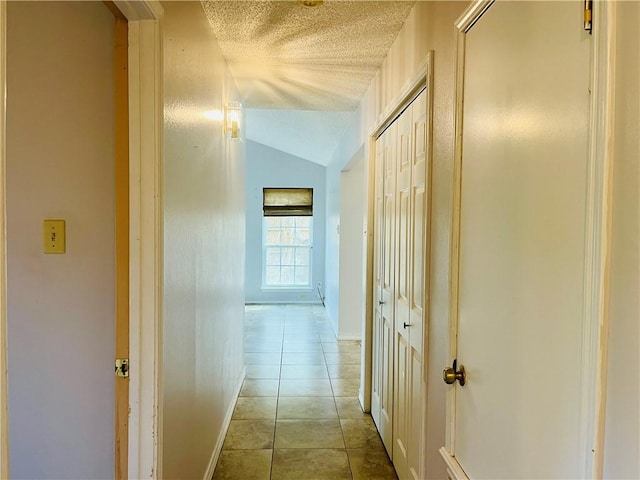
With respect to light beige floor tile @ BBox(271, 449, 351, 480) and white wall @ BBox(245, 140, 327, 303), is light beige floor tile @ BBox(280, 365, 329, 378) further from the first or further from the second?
white wall @ BBox(245, 140, 327, 303)

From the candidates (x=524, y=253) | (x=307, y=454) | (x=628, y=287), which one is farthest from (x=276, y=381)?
(x=628, y=287)

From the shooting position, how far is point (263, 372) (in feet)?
12.6

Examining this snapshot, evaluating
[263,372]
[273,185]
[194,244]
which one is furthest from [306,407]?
[273,185]

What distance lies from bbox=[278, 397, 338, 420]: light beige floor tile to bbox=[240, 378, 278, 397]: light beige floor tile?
16 centimetres

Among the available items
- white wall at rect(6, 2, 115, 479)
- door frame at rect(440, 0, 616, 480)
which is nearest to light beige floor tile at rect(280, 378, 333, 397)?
white wall at rect(6, 2, 115, 479)

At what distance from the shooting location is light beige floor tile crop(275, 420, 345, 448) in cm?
256

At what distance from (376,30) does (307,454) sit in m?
2.44

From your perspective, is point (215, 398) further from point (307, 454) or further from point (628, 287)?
point (628, 287)

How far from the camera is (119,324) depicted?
1.29m

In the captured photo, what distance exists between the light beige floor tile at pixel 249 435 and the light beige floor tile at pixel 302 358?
1.31 meters

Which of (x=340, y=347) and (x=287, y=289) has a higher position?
(x=287, y=289)

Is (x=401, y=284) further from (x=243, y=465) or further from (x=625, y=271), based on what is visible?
(x=625, y=271)

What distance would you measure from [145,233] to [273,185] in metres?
6.27

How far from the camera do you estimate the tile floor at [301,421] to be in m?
2.32
